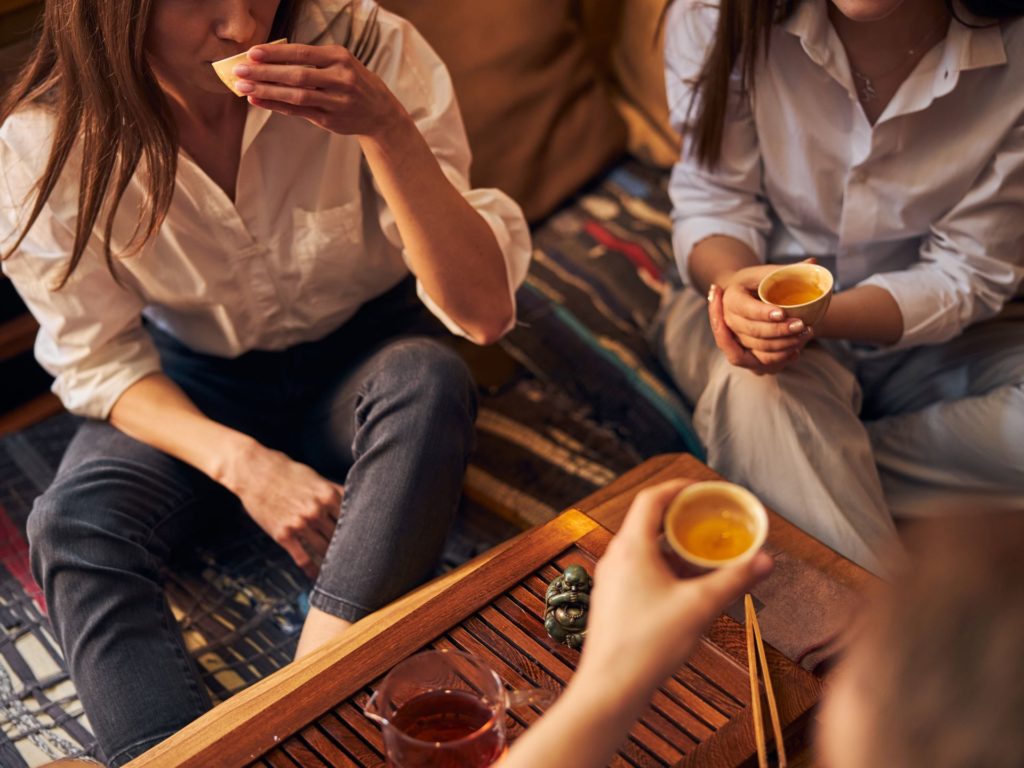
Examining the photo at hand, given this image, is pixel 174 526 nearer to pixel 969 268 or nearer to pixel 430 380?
pixel 430 380

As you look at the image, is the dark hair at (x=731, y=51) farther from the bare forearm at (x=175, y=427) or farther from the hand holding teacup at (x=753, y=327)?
the bare forearm at (x=175, y=427)

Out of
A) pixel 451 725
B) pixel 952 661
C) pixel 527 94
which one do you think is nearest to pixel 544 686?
pixel 451 725

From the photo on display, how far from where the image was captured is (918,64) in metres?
1.71

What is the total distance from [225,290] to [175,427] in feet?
0.72

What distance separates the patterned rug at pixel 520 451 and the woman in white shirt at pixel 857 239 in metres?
0.19

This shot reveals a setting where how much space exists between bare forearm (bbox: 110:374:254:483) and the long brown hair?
0.68ft

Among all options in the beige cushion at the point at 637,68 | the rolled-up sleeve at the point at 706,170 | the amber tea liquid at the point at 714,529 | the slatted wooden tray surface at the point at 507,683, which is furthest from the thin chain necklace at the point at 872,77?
the amber tea liquid at the point at 714,529

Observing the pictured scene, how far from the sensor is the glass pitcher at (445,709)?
105cm

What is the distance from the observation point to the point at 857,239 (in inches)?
73.1

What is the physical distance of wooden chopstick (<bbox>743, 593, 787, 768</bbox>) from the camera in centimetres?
113

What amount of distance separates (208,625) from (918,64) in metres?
1.37

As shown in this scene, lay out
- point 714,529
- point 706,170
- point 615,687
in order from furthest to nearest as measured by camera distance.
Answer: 1. point 706,170
2. point 714,529
3. point 615,687

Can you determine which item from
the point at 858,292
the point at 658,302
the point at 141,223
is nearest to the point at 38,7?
the point at 141,223

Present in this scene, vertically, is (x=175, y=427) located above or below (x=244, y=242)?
below
